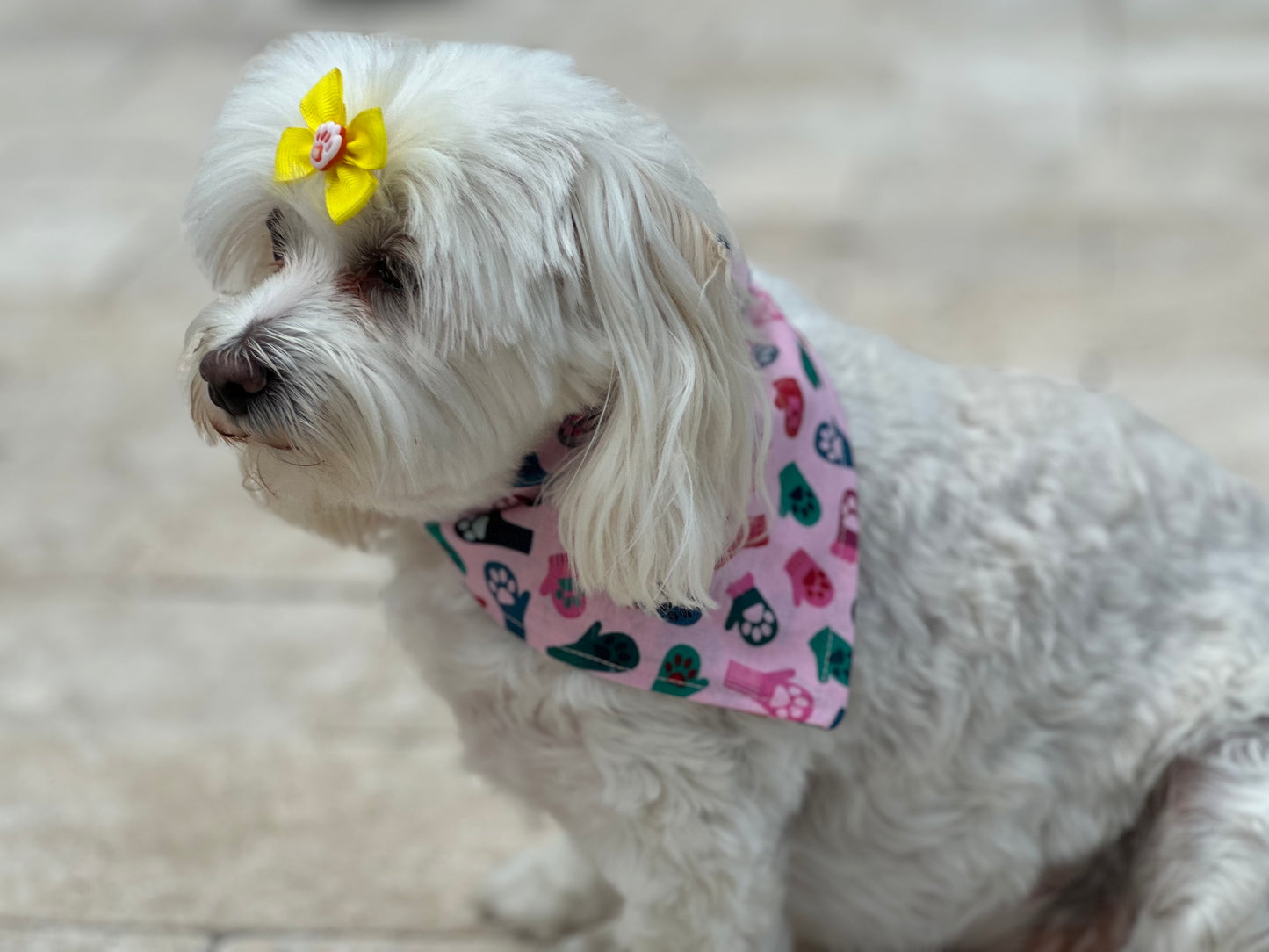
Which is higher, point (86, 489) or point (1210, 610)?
point (1210, 610)

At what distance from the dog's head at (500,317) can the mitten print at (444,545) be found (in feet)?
0.68

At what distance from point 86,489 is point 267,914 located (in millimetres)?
1705

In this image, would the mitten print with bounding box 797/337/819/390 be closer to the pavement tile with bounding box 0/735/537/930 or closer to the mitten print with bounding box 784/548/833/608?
the mitten print with bounding box 784/548/833/608

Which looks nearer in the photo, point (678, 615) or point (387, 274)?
point (387, 274)

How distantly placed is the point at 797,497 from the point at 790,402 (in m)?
0.13

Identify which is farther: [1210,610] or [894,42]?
[894,42]

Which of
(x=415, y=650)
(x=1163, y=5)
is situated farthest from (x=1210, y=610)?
(x=1163, y=5)

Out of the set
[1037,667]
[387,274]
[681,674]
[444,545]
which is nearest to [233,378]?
[387,274]

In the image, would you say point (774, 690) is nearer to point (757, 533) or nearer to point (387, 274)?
point (757, 533)

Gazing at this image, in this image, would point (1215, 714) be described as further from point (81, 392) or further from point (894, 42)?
point (894, 42)

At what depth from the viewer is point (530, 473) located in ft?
5.86

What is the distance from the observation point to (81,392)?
4148 mm

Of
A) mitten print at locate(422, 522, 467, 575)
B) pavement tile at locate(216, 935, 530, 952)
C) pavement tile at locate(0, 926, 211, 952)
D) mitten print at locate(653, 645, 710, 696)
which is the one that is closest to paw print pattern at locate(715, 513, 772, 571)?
mitten print at locate(653, 645, 710, 696)

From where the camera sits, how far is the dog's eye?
5.29 ft
